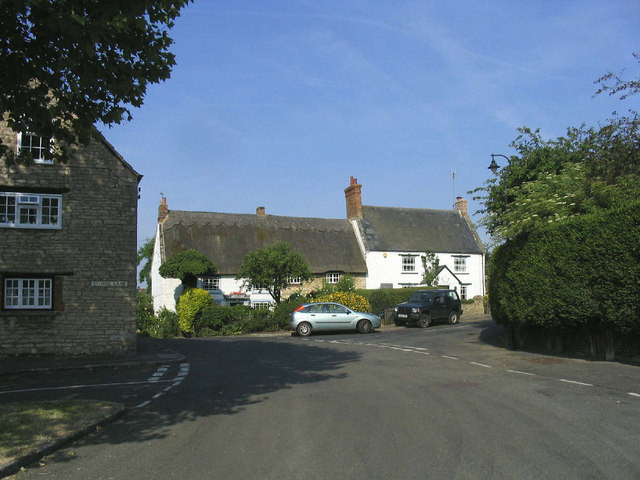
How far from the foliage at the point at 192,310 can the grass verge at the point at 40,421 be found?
74.4 feet

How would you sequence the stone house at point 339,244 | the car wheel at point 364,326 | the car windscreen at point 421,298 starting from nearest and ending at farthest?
the car wheel at point 364,326
the car windscreen at point 421,298
the stone house at point 339,244

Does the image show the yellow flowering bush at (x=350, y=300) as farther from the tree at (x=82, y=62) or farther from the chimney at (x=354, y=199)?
the tree at (x=82, y=62)

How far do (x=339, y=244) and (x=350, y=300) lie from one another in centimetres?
1294

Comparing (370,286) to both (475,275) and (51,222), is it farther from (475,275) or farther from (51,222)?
(51,222)

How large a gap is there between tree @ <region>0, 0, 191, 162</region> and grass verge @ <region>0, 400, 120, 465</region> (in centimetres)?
403

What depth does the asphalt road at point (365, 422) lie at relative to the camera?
20.8 ft

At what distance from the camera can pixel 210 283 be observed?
138ft

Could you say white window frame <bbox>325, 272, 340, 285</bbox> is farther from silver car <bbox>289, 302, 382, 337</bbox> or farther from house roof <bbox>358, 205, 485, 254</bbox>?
silver car <bbox>289, 302, 382, 337</bbox>

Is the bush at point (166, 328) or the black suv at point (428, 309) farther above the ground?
the black suv at point (428, 309)

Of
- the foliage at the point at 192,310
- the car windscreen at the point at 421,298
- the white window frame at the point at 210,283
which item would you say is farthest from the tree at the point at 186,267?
Answer: the car windscreen at the point at 421,298

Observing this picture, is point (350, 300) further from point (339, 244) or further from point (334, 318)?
point (339, 244)

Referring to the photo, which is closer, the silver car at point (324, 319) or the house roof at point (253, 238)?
the silver car at point (324, 319)

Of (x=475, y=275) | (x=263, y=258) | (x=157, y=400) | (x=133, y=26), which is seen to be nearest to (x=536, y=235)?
(x=157, y=400)

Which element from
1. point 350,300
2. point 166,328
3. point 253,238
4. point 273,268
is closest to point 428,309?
point 350,300
